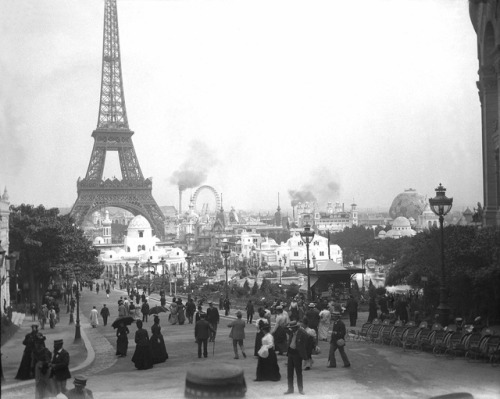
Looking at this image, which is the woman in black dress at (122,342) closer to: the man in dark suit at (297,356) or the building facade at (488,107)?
the man in dark suit at (297,356)

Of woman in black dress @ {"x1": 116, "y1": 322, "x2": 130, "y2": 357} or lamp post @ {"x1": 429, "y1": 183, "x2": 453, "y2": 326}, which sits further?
lamp post @ {"x1": 429, "y1": 183, "x2": 453, "y2": 326}

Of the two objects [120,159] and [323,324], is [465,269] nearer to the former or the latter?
[323,324]

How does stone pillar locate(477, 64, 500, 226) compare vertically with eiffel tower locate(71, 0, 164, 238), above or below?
below

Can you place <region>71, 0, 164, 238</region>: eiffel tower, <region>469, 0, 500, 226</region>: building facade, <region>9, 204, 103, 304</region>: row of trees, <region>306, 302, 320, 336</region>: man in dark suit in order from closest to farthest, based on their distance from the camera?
1. <region>306, 302, 320, 336</region>: man in dark suit
2. <region>469, 0, 500, 226</region>: building facade
3. <region>9, 204, 103, 304</region>: row of trees
4. <region>71, 0, 164, 238</region>: eiffel tower

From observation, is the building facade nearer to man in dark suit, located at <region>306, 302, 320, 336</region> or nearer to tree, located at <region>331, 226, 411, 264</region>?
man in dark suit, located at <region>306, 302, 320, 336</region>

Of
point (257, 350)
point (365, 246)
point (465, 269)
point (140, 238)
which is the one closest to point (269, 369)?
point (257, 350)

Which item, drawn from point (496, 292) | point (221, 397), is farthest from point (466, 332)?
point (221, 397)

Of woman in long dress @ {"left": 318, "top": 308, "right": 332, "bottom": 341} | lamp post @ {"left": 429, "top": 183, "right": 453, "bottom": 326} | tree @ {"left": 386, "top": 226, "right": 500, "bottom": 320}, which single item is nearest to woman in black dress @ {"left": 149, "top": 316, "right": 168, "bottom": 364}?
woman in long dress @ {"left": 318, "top": 308, "right": 332, "bottom": 341}
